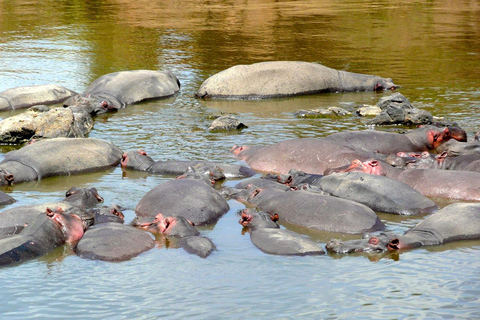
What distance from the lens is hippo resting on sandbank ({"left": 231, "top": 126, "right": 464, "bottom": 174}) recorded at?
10.3 meters

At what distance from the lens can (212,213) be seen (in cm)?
831

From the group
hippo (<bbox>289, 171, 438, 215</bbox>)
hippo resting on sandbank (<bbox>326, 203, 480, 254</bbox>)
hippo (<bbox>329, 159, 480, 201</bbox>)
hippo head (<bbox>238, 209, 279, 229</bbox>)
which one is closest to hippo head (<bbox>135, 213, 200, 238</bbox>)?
hippo head (<bbox>238, 209, 279, 229</bbox>)

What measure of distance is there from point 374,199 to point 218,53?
12.0 meters

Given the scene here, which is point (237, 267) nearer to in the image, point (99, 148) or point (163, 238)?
point (163, 238)

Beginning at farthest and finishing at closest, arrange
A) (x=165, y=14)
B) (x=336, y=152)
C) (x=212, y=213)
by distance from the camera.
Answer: (x=165, y=14) → (x=336, y=152) → (x=212, y=213)

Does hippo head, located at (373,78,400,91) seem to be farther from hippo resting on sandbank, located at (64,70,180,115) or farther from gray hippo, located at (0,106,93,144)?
gray hippo, located at (0,106,93,144)

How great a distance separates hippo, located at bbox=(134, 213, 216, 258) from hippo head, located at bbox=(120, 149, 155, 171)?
2.39 m

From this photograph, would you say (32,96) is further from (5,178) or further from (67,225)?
(67,225)

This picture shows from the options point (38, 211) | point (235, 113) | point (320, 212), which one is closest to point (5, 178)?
point (38, 211)

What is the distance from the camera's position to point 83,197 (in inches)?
339

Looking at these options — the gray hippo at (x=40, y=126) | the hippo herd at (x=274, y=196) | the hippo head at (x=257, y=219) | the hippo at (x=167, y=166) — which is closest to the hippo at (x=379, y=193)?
the hippo herd at (x=274, y=196)

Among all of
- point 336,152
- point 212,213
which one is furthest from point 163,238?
point 336,152

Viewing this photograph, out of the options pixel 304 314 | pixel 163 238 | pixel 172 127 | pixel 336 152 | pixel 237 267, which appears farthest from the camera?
pixel 172 127

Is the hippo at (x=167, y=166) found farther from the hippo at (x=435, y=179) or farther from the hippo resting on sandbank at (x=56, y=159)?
the hippo at (x=435, y=179)
